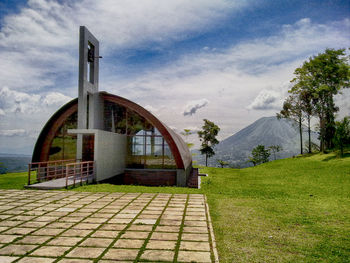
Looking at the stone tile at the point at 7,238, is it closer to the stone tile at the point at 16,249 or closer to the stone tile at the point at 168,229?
the stone tile at the point at 16,249

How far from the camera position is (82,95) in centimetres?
1350

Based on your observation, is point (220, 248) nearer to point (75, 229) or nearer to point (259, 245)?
point (259, 245)

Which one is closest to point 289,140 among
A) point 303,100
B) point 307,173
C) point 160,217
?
point 303,100

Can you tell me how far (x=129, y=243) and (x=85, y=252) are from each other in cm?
72

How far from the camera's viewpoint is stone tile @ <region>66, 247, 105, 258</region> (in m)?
3.92

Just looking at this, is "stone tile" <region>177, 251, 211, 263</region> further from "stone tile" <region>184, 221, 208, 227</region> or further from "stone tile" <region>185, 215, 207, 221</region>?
"stone tile" <region>185, 215, 207, 221</region>

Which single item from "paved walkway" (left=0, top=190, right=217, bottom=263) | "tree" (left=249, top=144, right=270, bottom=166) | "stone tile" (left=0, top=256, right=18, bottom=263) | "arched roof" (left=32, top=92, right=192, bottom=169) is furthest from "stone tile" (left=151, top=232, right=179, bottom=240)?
"tree" (left=249, top=144, right=270, bottom=166)

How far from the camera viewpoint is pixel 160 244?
4395 millimetres

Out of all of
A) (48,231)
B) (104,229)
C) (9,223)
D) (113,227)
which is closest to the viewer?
(48,231)

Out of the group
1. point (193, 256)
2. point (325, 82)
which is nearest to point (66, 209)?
point (193, 256)

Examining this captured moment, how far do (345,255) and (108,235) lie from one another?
395 cm

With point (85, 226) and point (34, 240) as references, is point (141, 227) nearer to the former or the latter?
Result: point (85, 226)

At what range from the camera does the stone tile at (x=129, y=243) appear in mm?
4296

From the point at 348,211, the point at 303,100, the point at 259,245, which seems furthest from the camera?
the point at 303,100
